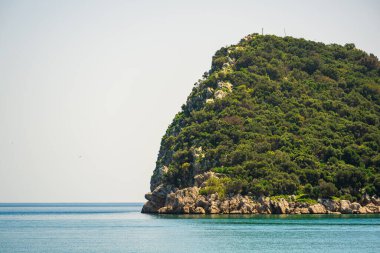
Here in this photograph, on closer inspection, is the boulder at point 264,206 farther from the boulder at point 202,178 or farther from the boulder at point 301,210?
the boulder at point 202,178

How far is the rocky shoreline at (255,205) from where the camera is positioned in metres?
120

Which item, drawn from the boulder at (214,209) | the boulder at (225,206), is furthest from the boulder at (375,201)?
the boulder at (214,209)

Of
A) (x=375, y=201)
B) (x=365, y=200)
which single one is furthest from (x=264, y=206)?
(x=375, y=201)

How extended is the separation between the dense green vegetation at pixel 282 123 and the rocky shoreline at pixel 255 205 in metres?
1.81

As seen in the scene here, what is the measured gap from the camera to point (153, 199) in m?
143

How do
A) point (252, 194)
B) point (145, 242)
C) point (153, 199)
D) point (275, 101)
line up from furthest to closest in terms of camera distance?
point (275, 101)
point (153, 199)
point (252, 194)
point (145, 242)

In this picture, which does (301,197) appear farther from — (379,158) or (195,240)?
(195,240)

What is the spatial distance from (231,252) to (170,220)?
4480 cm

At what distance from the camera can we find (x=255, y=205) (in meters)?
121

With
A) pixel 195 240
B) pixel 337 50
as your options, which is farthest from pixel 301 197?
pixel 337 50

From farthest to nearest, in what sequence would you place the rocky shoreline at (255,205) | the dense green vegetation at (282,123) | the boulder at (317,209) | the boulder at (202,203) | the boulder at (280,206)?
the dense green vegetation at (282,123), the boulder at (202,203), the rocky shoreline at (255,205), the boulder at (317,209), the boulder at (280,206)

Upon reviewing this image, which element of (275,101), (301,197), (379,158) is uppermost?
(275,101)

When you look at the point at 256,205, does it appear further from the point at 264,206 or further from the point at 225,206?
the point at 225,206

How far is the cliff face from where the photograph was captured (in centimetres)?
12575
